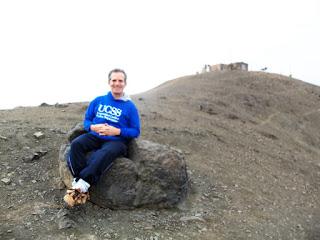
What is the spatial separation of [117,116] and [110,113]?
12 centimetres

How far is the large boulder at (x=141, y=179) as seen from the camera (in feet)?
20.7

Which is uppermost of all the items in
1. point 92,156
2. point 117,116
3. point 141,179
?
point 117,116

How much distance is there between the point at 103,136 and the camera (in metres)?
6.28

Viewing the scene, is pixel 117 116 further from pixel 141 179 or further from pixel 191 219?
pixel 191 219

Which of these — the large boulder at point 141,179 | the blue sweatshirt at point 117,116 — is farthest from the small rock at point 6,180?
the blue sweatshirt at point 117,116

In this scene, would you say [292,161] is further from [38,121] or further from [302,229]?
[38,121]

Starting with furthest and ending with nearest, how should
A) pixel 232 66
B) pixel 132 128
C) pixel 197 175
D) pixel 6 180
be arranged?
pixel 232 66
pixel 197 175
pixel 6 180
pixel 132 128

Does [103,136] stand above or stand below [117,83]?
below

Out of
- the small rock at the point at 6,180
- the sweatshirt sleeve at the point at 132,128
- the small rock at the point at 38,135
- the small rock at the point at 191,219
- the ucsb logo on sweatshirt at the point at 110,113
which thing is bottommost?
the small rock at the point at 191,219

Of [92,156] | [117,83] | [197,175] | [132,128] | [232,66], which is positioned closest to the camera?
[92,156]

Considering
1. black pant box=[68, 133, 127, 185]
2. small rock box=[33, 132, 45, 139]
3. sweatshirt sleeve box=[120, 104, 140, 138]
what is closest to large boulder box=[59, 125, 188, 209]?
black pant box=[68, 133, 127, 185]

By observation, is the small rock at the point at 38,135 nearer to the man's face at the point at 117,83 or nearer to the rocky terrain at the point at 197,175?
the rocky terrain at the point at 197,175

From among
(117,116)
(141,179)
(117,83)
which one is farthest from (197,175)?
(117,83)

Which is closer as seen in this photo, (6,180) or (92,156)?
(92,156)
